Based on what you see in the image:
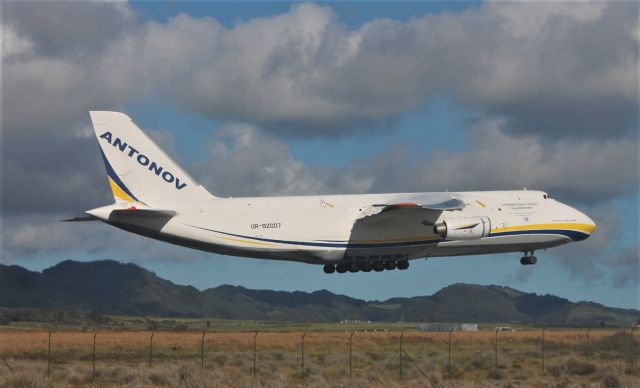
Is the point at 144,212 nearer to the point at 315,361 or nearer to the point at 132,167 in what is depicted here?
the point at 132,167

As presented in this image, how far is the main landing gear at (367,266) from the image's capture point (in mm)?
36125

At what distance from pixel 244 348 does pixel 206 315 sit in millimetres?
59195

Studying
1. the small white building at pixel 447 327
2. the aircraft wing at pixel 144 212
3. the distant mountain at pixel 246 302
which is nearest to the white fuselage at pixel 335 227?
the aircraft wing at pixel 144 212

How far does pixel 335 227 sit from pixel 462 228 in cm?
428

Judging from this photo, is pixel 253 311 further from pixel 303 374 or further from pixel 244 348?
pixel 303 374

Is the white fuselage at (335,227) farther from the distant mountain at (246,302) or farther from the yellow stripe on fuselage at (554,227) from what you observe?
the distant mountain at (246,302)

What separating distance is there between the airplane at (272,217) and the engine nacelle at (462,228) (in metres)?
0.03

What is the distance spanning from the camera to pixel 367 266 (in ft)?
119

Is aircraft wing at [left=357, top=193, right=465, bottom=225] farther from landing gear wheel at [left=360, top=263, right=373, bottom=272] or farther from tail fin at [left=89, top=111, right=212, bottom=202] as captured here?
tail fin at [left=89, top=111, right=212, bottom=202]

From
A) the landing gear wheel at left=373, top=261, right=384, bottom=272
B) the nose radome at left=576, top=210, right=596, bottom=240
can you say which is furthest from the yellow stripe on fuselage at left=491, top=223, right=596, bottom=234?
the landing gear wheel at left=373, top=261, right=384, bottom=272

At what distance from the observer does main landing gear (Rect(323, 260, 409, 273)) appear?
119 ft

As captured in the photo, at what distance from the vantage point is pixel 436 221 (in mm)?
35094

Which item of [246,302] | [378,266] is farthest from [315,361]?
[246,302]

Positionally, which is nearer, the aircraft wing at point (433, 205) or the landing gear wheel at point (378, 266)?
the aircraft wing at point (433, 205)
